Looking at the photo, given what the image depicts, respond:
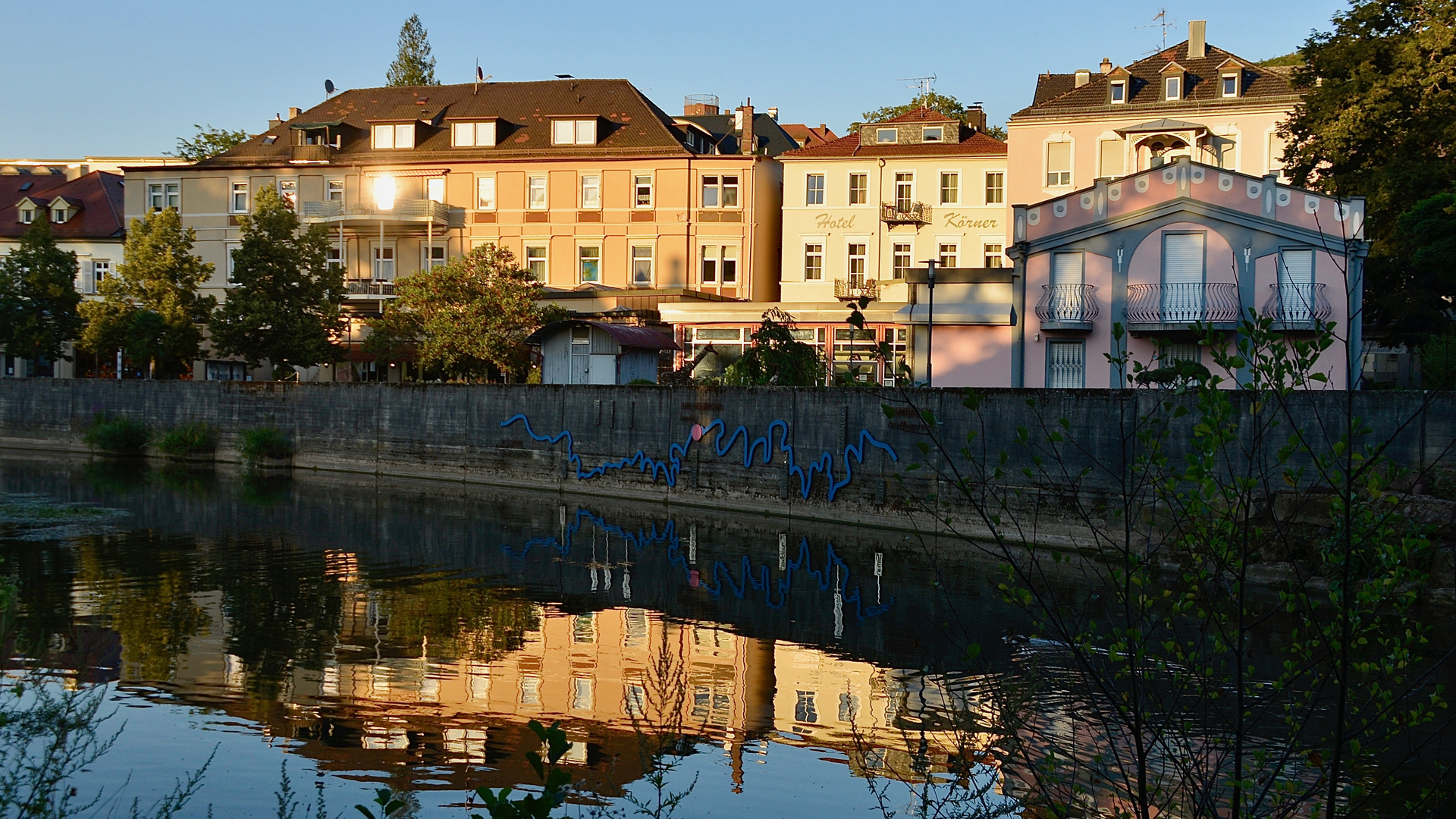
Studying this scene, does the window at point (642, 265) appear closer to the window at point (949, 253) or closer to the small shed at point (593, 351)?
the window at point (949, 253)

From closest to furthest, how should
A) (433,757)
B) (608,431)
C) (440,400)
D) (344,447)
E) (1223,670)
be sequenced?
1. (1223,670)
2. (433,757)
3. (608,431)
4. (440,400)
5. (344,447)

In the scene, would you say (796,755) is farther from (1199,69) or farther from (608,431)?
(1199,69)

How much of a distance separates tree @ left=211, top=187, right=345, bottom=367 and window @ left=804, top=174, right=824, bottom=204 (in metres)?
17.8

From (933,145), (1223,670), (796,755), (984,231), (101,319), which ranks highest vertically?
(933,145)

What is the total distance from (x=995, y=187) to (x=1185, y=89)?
7.44m

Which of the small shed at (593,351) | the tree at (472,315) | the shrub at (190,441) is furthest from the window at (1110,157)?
the shrub at (190,441)

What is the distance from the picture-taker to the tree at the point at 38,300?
52.1m

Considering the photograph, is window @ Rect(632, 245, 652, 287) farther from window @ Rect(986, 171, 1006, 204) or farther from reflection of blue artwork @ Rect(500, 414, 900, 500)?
reflection of blue artwork @ Rect(500, 414, 900, 500)

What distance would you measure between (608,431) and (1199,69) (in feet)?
87.7

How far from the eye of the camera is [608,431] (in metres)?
34.8

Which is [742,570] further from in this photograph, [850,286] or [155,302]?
[155,302]

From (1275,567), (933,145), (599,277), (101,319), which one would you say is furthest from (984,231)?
(101,319)

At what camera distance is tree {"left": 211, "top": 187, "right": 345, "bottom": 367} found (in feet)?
152

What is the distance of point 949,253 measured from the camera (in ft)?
165
